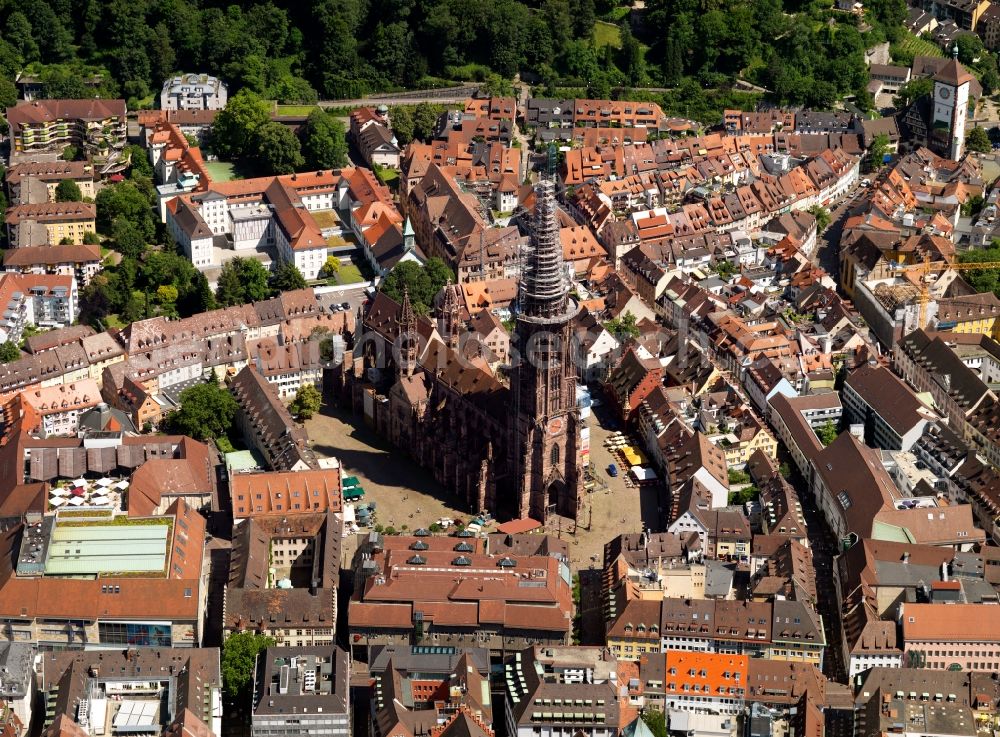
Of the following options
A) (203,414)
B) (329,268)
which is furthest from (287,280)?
(203,414)

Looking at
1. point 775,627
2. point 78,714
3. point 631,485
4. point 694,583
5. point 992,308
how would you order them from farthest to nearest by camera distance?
point 992,308, point 631,485, point 694,583, point 775,627, point 78,714

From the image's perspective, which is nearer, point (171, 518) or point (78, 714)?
point (78, 714)

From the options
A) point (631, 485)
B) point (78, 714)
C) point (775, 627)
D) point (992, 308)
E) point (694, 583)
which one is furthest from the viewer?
point (992, 308)

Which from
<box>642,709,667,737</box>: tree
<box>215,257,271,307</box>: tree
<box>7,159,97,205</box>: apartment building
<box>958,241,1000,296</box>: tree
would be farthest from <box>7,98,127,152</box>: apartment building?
<box>642,709,667,737</box>: tree

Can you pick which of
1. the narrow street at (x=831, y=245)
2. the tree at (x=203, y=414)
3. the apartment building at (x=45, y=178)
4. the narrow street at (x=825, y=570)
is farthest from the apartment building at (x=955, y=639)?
the apartment building at (x=45, y=178)

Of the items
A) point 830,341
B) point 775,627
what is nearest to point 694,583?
point 775,627

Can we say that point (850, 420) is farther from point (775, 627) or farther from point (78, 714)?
point (78, 714)

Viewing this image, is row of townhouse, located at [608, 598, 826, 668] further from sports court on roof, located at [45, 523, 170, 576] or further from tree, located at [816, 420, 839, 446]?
sports court on roof, located at [45, 523, 170, 576]
